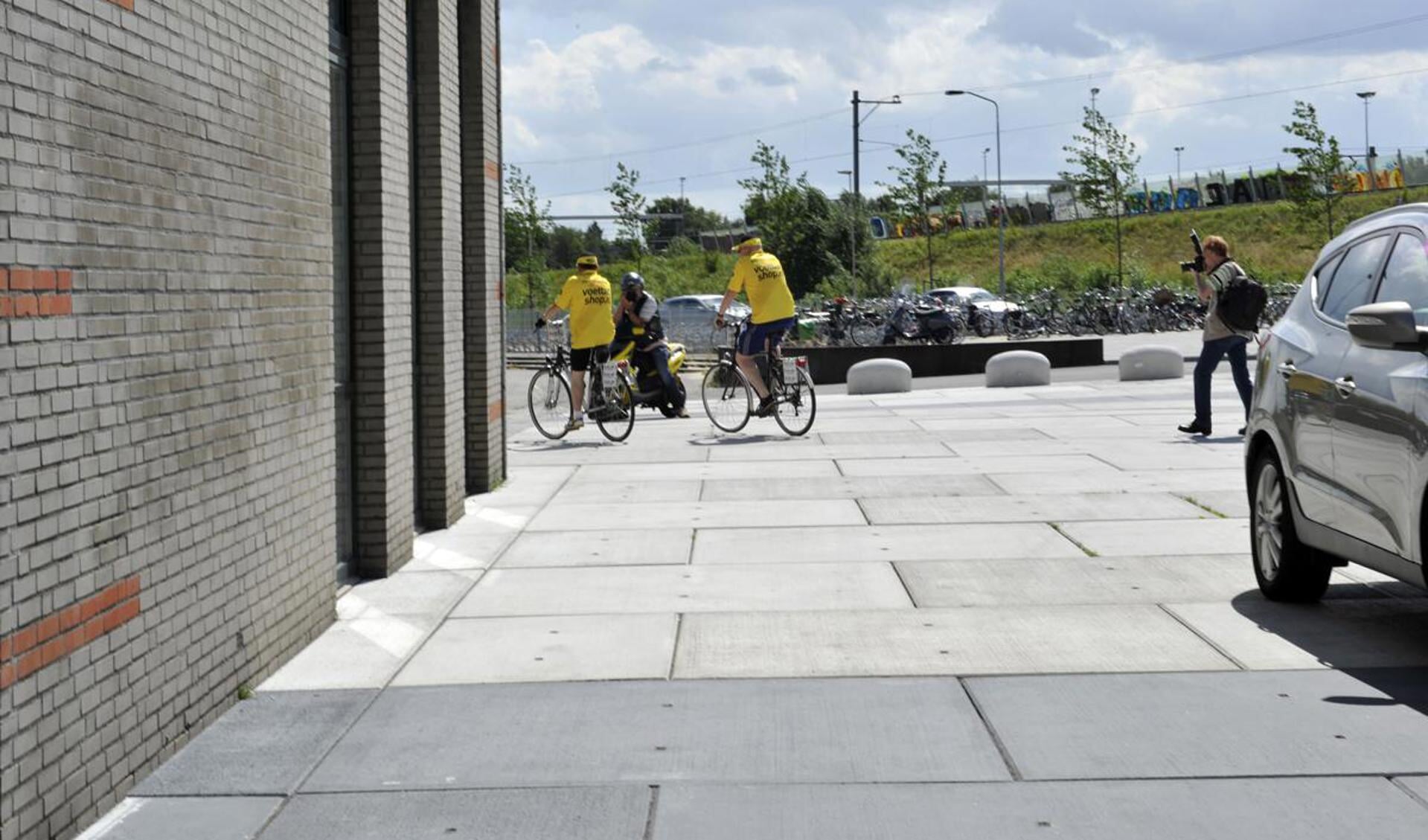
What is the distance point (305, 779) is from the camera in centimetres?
551

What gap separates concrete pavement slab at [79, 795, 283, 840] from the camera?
196 inches

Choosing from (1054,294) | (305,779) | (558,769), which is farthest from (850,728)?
(1054,294)

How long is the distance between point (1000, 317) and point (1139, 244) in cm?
5901

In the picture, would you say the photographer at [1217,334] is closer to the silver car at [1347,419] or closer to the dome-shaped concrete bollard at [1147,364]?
the silver car at [1347,419]

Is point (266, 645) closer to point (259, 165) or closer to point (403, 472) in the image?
point (259, 165)

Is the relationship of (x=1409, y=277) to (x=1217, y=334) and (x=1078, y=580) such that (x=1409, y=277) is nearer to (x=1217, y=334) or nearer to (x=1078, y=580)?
(x=1078, y=580)

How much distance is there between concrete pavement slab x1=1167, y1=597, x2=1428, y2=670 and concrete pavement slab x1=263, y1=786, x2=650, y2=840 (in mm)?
2969

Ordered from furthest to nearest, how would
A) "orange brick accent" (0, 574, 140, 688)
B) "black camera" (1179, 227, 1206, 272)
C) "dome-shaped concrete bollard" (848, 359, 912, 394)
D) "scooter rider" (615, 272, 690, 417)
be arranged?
"dome-shaped concrete bollard" (848, 359, 912, 394), "scooter rider" (615, 272, 690, 417), "black camera" (1179, 227, 1206, 272), "orange brick accent" (0, 574, 140, 688)

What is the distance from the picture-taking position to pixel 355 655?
7.47 metres

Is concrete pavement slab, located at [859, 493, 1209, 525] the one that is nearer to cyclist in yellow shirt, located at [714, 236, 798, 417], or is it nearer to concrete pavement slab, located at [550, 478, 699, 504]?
concrete pavement slab, located at [550, 478, 699, 504]

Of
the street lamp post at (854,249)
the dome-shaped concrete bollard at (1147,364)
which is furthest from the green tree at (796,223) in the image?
the dome-shaped concrete bollard at (1147,364)

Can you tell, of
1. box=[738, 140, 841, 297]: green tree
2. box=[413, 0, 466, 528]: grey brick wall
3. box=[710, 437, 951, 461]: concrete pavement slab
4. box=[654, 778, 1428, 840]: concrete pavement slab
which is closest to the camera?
box=[654, 778, 1428, 840]: concrete pavement slab

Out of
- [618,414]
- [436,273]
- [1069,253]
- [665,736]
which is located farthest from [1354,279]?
[1069,253]

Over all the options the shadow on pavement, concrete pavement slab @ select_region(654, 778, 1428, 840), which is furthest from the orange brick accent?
the shadow on pavement
